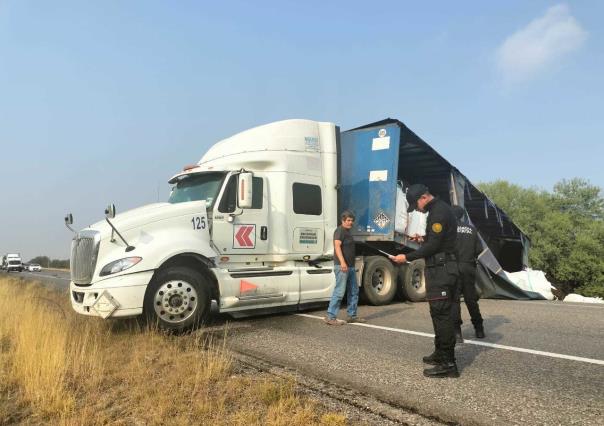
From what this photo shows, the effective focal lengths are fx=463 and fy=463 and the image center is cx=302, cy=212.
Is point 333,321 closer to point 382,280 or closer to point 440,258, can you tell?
point 382,280

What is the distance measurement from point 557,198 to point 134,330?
35099 mm

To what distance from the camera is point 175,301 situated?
6344mm

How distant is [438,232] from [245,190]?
3.55 meters

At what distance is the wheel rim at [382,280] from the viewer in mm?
9242

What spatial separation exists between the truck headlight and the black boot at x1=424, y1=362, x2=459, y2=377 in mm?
3960

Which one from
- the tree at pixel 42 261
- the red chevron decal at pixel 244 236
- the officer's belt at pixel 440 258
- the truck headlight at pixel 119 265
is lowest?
the tree at pixel 42 261

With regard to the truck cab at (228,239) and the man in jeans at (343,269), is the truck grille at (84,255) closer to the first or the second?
the truck cab at (228,239)

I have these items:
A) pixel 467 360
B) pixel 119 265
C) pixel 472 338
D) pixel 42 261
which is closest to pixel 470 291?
pixel 472 338

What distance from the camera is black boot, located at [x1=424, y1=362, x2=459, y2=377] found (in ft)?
13.2

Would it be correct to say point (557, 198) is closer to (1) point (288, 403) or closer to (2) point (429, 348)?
(2) point (429, 348)

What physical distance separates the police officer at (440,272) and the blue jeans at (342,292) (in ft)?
8.89

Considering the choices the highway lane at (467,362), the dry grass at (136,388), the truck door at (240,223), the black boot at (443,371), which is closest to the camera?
the dry grass at (136,388)

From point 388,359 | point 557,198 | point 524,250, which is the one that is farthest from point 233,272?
point 557,198

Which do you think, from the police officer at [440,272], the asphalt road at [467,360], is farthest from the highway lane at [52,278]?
the police officer at [440,272]
